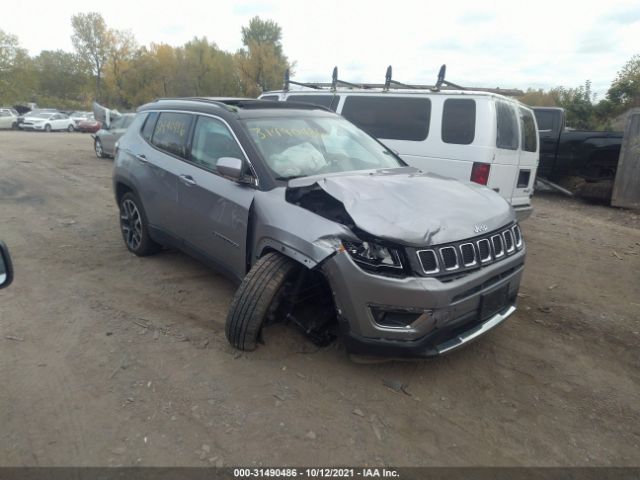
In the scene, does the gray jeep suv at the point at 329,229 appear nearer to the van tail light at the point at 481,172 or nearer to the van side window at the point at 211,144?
the van side window at the point at 211,144

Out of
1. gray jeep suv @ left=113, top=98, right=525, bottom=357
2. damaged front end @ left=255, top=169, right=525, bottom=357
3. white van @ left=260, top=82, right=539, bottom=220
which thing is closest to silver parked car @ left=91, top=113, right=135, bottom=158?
white van @ left=260, top=82, right=539, bottom=220

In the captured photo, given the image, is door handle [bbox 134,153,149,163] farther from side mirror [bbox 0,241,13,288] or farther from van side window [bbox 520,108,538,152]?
van side window [bbox 520,108,538,152]

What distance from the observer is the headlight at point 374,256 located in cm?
280

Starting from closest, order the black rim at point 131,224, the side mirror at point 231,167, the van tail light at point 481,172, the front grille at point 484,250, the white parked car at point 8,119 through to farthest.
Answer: the front grille at point 484,250
the side mirror at point 231,167
the black rim at point 131,224
the van tail light at point 481,172
the white parked car at point 8,119

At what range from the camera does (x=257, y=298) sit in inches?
122

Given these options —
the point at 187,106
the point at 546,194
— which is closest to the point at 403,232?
the point at 187,106

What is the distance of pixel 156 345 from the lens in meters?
3.46

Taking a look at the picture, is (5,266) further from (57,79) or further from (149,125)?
(57,79)

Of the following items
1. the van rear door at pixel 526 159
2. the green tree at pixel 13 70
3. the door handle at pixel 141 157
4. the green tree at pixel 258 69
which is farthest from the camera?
the green tree at pixel 13 70

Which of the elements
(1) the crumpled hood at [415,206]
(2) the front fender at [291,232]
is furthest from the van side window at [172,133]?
(1) the crumpled hood at [415,206]

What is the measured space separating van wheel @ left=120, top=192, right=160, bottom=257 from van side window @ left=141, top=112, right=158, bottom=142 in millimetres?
664

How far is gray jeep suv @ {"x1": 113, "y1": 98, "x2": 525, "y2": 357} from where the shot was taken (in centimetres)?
279

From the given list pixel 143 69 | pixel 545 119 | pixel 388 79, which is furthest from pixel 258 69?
pixel 388 79

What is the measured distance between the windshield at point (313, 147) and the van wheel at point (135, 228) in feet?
6.28
